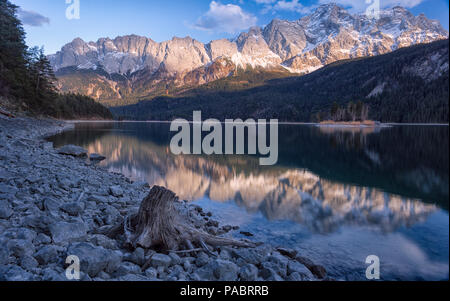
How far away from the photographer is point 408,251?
6.83 meters

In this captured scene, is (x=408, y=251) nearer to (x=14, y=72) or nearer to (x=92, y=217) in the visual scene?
(x=92, y=217)

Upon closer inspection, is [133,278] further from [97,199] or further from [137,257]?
[97,199]

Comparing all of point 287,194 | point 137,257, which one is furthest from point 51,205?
point 287,194

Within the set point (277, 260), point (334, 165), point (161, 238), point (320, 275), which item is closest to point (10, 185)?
point (161, 238)

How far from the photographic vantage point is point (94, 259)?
4.56m

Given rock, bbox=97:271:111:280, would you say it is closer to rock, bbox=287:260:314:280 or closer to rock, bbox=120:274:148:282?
rock, bbox=120:274:148:282

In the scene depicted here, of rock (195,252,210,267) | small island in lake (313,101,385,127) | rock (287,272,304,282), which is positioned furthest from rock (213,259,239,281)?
small island in lake (313,101,385,127)

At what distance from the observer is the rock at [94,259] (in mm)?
4486

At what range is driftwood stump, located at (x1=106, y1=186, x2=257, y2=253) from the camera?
5.95m

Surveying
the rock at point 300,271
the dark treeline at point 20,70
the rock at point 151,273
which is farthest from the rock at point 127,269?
the dark treeline at point 20,70

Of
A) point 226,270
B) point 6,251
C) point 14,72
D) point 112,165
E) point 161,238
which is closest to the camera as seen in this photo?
point 6,251

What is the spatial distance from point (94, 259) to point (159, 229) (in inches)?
67.3

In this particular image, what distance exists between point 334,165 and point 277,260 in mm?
18061

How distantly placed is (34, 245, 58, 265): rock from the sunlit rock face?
7598 mm
